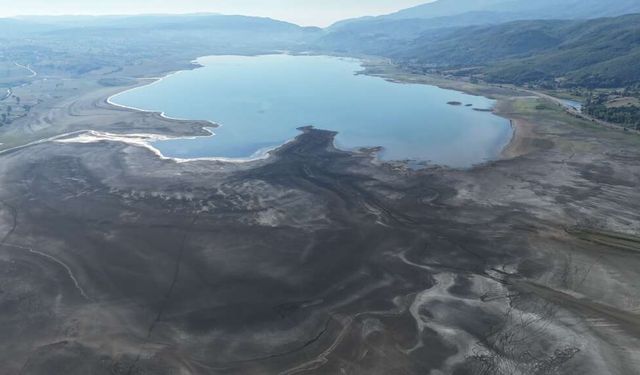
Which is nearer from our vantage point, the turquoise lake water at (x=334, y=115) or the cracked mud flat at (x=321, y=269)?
the cracked mud flat at (x=321, y=269)

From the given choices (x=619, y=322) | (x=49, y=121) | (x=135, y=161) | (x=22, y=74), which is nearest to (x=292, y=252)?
(x=619, y=322)

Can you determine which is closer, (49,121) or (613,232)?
(613,232)

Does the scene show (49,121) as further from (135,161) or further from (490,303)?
(490,303)

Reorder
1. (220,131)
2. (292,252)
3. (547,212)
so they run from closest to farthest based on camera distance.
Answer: (292,252)
(547,212)
(220,131)

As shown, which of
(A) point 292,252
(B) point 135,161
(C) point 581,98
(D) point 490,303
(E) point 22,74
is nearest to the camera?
(D) point 490,303

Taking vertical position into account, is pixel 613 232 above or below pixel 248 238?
above

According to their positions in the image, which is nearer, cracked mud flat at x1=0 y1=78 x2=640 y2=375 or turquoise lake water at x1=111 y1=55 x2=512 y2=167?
cracked mud flat at x1=0 y1=78 x2=640 y2=375
